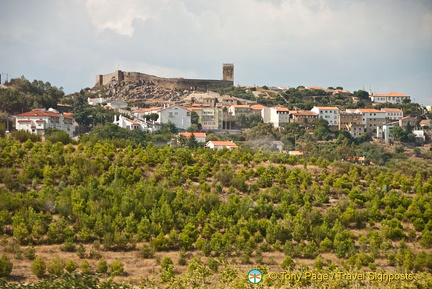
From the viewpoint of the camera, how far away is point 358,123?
72.2 meters

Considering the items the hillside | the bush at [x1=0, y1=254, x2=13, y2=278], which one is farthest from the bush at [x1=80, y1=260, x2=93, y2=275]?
the bush at [x1=0, y1=254, x2=13, y2=278]

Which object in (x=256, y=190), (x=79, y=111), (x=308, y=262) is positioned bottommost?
(x=308, y=262)

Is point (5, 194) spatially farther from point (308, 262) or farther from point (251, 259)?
point (308, 262)

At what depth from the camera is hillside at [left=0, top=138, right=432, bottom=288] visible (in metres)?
19.0

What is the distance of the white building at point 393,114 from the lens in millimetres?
75000

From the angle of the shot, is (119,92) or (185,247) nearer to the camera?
(185,247)

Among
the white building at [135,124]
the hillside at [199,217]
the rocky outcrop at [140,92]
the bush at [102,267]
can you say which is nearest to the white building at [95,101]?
the rocky outcrop at [140,92]

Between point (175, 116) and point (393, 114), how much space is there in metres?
30.1

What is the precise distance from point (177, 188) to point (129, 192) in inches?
92.8

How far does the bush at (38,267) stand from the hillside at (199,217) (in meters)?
0.24

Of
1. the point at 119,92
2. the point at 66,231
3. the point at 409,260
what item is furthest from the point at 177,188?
the point at 119,92

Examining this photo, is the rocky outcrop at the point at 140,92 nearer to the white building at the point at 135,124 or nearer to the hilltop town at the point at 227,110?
the hilltop town at the point at 227,110

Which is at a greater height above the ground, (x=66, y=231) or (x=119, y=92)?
(x=119, y=92)

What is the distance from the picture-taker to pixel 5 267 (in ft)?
56.7
